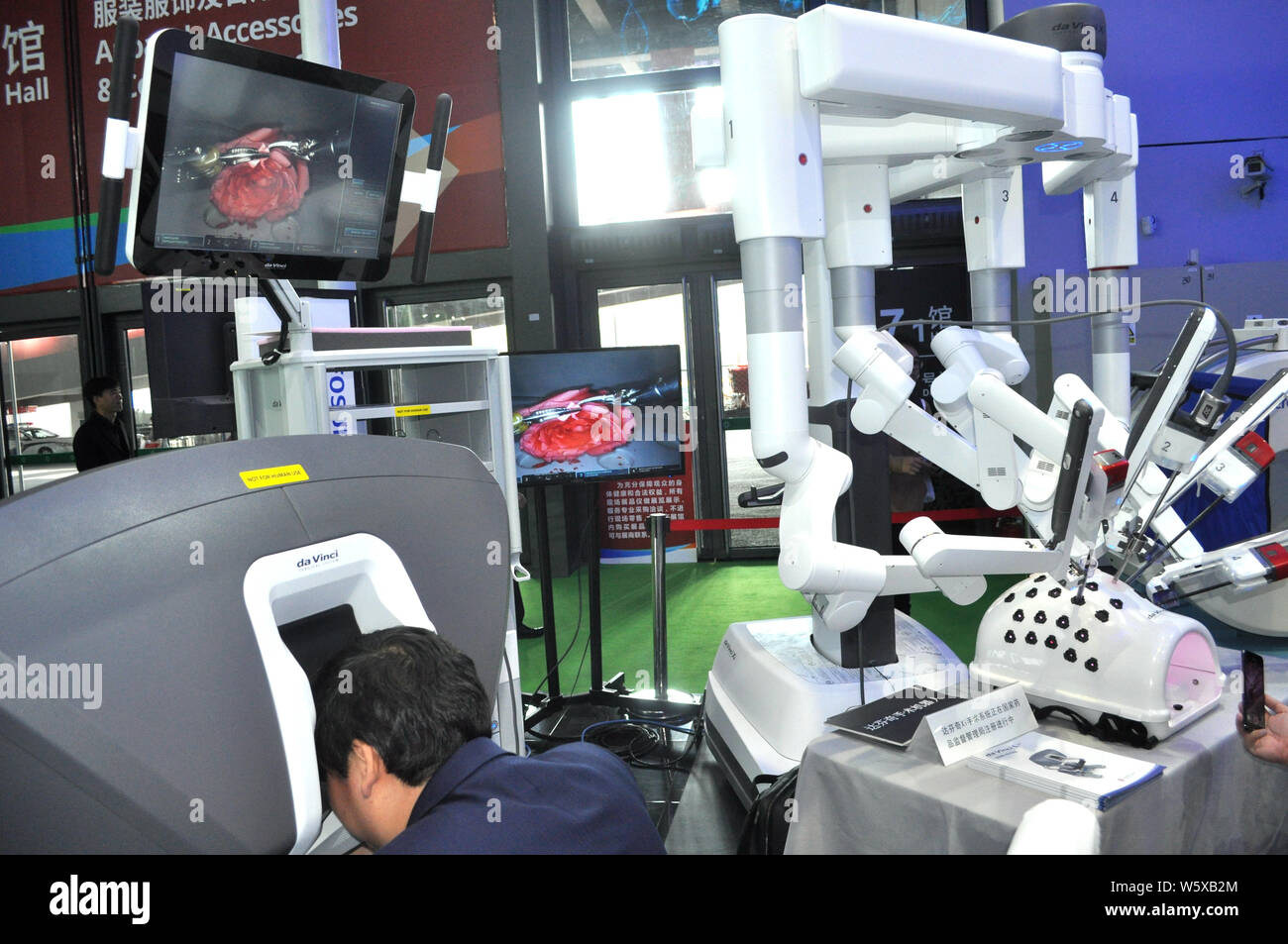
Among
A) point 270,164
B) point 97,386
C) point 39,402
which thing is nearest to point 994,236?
point 270,164

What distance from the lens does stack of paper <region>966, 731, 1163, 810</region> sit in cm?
172

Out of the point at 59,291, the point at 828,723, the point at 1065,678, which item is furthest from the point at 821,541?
the point at 59,291

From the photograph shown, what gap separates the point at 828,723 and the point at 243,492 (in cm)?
149

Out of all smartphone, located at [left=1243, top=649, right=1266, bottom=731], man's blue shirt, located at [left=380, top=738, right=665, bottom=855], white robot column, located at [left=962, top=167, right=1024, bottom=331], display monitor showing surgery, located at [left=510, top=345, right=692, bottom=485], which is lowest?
smartphone, located at [left=1243, top=649, right=1266, bottom=731]

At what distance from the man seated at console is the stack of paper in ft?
2.84

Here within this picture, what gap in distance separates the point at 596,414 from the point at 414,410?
4.25 ft

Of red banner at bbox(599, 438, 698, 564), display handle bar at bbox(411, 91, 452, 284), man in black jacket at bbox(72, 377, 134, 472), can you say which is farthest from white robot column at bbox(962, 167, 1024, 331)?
man in black jacket at bbox(72, 377, 134, 472)

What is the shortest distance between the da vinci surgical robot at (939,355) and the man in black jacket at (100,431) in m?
4.46

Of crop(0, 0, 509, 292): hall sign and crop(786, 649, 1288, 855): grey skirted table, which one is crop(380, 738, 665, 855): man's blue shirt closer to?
crop(786, 649, 1288, 855): grey skirted table

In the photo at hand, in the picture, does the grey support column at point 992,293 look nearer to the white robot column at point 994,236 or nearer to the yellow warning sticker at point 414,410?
the white robot column at point 994,236

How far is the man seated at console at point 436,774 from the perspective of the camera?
1.11 m

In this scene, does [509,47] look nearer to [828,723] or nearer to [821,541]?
[821,541]

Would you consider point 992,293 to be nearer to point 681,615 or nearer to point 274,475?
point 274,475
